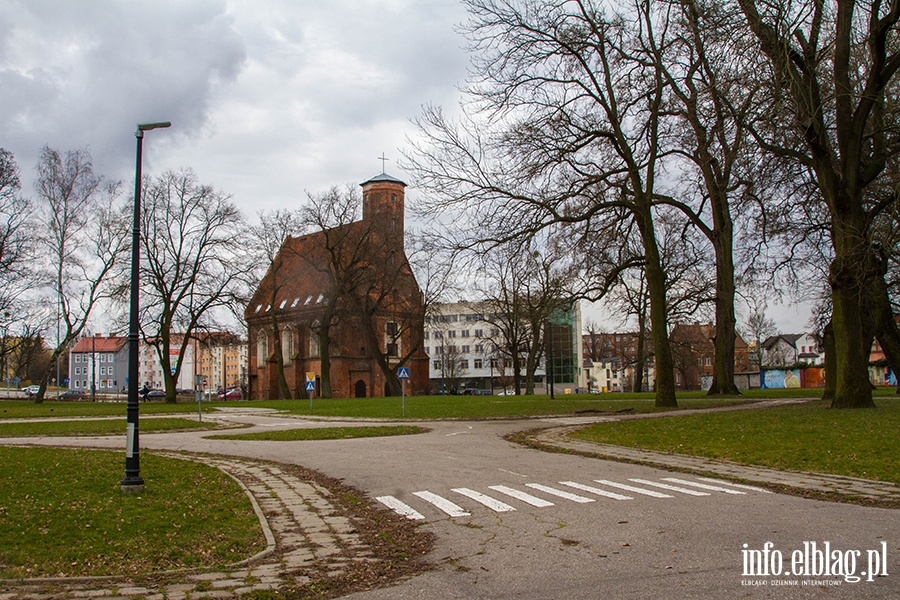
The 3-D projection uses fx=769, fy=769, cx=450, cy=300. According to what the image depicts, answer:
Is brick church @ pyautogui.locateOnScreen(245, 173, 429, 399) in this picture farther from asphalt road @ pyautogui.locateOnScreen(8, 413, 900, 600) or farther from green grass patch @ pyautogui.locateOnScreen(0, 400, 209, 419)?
asphalt road @ pyautogui.locateOnScreen(8, 413, 900, 600)

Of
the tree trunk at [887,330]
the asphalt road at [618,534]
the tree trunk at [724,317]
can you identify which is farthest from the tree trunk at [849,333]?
the tree trunk at [724,317]

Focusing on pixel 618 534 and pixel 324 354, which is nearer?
pixel 618 534

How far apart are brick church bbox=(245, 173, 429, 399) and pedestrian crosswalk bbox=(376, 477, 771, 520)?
1329 inches

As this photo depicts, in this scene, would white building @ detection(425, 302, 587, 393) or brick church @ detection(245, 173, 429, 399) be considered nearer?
brick church @ detection(245, 173, 429, 399)

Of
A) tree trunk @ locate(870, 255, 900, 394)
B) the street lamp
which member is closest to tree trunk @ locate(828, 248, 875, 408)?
tree trunk @ locate(870, 255, 900, 394)

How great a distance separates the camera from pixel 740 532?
7.34 metres

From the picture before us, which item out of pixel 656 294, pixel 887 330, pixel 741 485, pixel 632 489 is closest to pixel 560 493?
pixel 632 489

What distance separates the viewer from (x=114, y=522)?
824cm

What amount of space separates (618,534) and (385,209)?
54654 millimetres

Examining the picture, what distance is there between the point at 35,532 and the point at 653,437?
1326 centimetres

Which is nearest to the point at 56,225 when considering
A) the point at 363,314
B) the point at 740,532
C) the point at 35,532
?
the point at 363,314

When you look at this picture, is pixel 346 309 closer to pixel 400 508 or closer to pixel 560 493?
pixel 560 493

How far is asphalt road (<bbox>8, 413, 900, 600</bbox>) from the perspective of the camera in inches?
224

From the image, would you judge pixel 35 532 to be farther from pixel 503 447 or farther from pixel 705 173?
pixel 705 173
